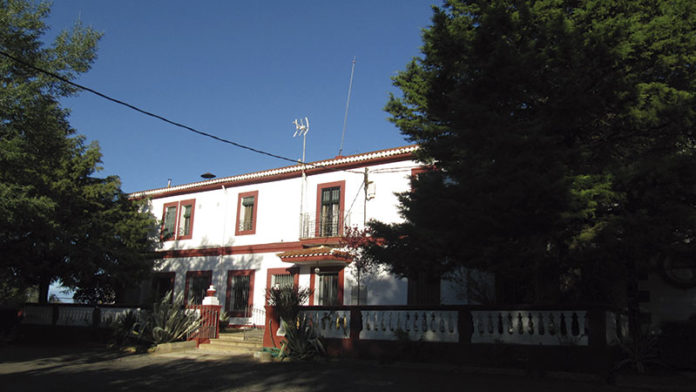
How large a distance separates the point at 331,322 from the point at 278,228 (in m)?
8.72

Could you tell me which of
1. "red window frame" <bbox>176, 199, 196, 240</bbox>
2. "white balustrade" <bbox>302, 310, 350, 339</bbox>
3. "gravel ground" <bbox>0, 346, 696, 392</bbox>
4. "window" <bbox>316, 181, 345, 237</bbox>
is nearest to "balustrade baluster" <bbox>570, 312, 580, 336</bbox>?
"gravel ground" <bbox>0, 346, 696, 392</bbox>

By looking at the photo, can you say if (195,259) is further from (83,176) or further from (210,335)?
(210,335)

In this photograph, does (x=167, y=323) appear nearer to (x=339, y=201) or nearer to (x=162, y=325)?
(x=162, y=325)

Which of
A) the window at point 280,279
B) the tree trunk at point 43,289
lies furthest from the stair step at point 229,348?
the tree trunk at point 43,289

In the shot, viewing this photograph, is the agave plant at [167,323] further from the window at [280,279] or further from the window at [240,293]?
the window at [240,293]

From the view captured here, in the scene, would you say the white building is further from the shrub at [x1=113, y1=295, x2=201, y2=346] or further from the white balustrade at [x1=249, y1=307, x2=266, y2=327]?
the shrub at [x1=113, y1=295, x2=201, y2=346]

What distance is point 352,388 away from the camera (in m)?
8.48

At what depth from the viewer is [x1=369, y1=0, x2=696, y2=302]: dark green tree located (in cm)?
846

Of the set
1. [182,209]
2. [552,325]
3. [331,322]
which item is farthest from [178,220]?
[552,325]

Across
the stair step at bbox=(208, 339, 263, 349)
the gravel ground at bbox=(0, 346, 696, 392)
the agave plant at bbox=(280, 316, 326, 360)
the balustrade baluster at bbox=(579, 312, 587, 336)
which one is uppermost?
the balustrade baluster at bbox=(579, 312, 587, 336)

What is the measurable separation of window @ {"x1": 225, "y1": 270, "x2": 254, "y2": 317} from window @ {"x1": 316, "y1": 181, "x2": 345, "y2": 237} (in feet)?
12.4

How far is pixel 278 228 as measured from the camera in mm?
20625

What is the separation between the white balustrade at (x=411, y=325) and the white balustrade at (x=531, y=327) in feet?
1.77

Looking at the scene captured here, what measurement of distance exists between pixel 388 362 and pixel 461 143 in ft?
15.9
